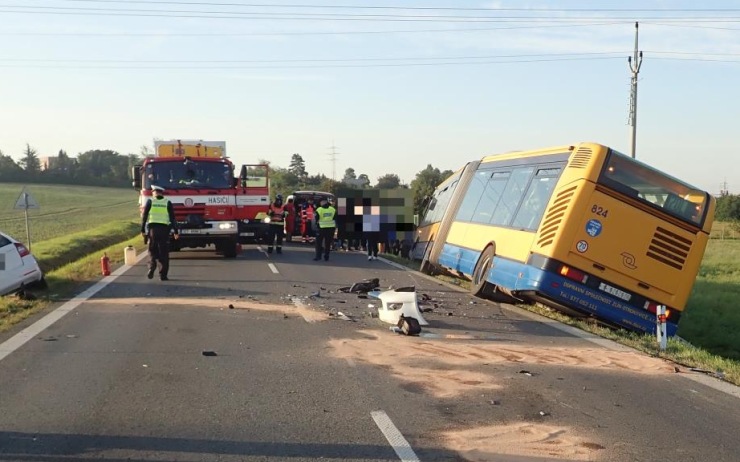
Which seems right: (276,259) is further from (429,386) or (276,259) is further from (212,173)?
(429,386)

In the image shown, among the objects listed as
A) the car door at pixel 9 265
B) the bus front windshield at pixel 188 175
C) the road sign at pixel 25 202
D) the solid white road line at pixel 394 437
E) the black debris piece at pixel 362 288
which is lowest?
the black debris piece at pixel 362 288

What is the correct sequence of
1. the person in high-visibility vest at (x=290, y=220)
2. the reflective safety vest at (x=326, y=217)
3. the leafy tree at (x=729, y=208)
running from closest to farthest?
1. the reflective safety vest at (x=326, y=217)
2. the person in high-visibility vest at (x=290, y=220)
3. the leafy tree at (x=729, y=208)

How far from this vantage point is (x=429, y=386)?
272 inches

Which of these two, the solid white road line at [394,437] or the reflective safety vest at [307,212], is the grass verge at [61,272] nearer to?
the solid white road line at [394,437]

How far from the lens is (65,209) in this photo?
2756 inches

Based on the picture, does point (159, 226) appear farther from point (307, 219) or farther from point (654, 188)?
point (307, 219)

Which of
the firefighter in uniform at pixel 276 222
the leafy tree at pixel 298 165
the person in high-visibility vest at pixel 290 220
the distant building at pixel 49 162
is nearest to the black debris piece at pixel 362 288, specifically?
the firefighter in uniform at pixel 276 222

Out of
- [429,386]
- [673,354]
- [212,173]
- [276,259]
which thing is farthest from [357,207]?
[429,386]

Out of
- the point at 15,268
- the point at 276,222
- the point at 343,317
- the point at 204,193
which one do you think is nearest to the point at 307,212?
the point at 276,222

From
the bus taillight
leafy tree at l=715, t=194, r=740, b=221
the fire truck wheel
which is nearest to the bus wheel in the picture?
the bus taillight

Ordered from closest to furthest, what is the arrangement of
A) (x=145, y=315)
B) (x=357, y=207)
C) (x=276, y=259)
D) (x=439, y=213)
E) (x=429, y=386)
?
(x=429, y=386) < (x=145, y=315) < (x=439, y=213) < (x=276, y=259) < (x=357, y=207)

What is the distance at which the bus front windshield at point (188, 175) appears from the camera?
19453 millimetres

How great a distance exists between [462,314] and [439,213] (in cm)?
794

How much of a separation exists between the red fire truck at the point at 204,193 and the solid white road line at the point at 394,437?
45.9 ft
